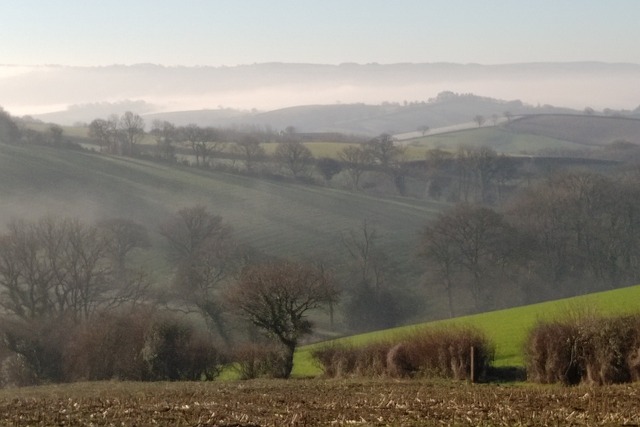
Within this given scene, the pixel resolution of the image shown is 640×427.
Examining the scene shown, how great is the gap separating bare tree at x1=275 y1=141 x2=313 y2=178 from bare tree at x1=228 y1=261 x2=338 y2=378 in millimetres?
60960

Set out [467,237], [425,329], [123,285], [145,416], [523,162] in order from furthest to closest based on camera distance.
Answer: [523,162]
[467,237]
[123,285]
[425,329]
[145,416]

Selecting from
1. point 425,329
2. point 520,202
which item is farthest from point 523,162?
point 425,329

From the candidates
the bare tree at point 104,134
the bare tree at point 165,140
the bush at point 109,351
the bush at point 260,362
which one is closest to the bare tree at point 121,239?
the bush at point 109,351

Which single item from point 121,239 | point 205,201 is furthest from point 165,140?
point 121,239

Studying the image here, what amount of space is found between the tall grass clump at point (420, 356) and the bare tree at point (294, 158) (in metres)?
64.8

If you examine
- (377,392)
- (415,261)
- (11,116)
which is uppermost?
(11,116)

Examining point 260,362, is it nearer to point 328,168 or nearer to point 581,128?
point 328,168

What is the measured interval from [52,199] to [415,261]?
3593cm

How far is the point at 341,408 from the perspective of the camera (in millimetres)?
20141

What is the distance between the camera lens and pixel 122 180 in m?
90.8

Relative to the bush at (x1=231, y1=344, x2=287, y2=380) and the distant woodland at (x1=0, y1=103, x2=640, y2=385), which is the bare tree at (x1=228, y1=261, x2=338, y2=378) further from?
the bush at (x1=231, y1=344, x2=287, y2=380)

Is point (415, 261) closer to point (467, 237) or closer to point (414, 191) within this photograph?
point (467, 237)

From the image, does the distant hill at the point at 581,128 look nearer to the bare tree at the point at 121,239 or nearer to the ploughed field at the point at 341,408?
the bare tree at the point at 121,239

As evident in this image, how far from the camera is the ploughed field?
17234 mm
